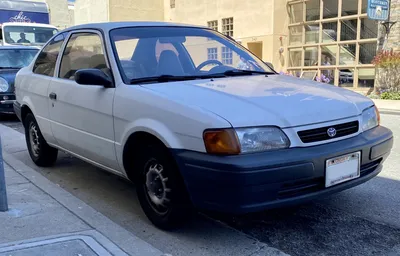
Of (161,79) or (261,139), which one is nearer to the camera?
(261,139)

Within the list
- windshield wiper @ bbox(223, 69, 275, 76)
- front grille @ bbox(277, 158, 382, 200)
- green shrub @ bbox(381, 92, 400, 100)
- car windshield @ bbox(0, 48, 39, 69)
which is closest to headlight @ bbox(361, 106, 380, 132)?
front grille @ bbox(277, 158, 382, 200)

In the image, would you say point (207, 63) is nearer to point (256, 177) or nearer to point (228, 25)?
point (256, 177)

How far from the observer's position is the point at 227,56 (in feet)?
14.5

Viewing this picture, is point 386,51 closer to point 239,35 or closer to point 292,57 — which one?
point 292,57

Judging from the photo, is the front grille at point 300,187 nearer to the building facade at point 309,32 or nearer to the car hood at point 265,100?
the car hood at point 265,100

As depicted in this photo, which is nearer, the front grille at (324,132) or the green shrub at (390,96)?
the front grille at (324,132)

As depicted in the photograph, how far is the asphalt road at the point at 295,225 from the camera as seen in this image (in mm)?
3174

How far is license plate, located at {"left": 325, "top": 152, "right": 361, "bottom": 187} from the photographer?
3.01 metres

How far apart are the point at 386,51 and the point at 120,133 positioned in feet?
48.8

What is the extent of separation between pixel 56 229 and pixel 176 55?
1890 millimetres

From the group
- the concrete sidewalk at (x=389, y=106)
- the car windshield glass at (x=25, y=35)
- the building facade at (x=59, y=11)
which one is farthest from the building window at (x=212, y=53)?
the building facade at (x=59, y=11)

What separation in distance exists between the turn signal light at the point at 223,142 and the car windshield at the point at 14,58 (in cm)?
865

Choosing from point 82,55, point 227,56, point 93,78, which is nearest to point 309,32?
point 227,56

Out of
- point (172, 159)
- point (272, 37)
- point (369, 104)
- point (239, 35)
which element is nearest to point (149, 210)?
point (172, 159)
